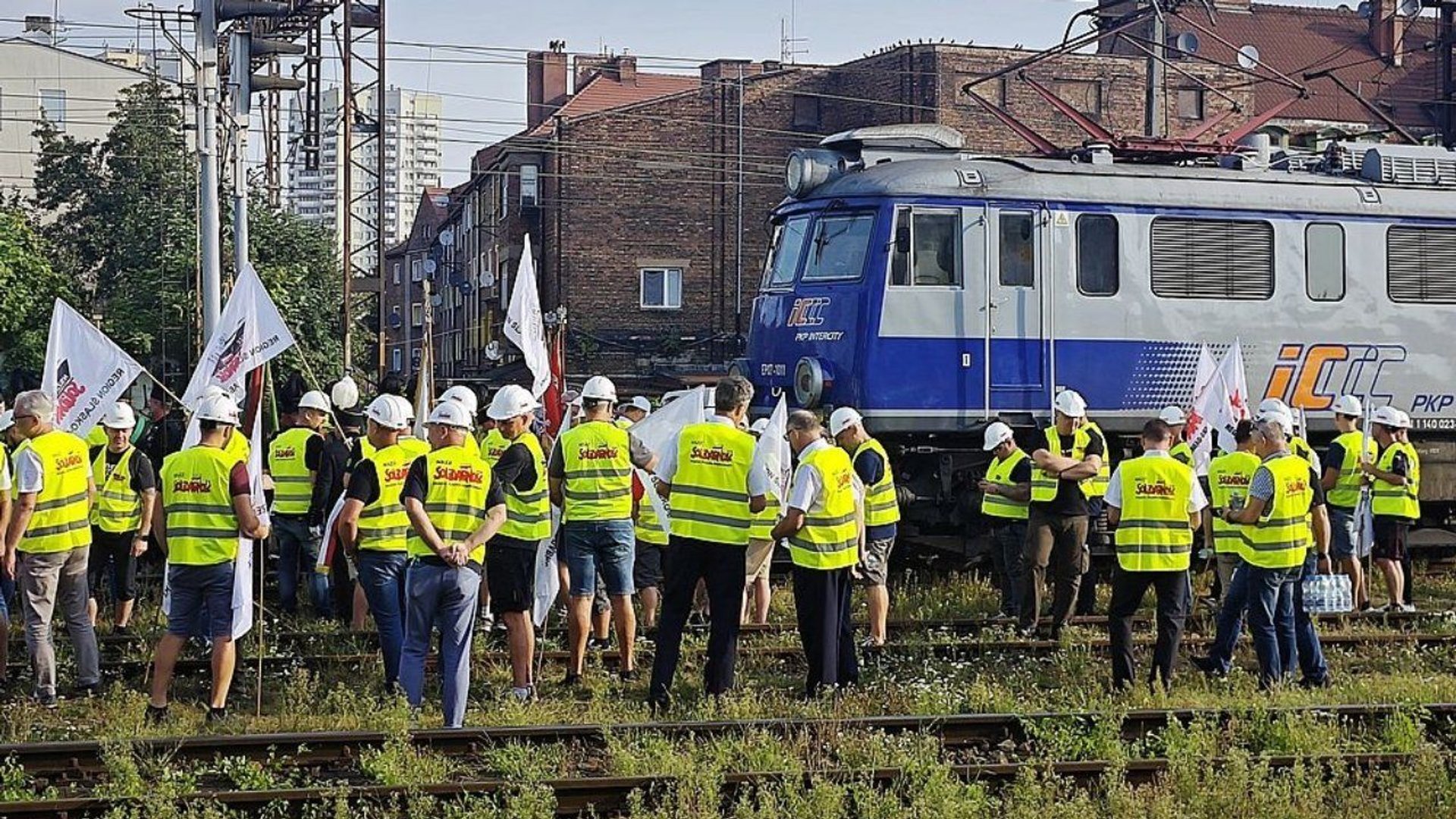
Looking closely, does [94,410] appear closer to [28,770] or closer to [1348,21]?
[28,770]

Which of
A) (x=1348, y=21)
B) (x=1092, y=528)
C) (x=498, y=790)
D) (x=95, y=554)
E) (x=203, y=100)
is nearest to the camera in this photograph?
(x=498, y=790)

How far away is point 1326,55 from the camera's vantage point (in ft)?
177

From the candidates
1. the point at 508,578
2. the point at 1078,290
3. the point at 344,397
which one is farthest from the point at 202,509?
the point at 1078,290

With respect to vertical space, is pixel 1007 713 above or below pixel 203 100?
below

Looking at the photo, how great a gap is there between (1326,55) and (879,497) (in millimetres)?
46894

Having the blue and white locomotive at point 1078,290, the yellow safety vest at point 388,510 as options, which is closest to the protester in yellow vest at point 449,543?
the yellow safety vest at point 388,510

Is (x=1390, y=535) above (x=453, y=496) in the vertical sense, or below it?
below

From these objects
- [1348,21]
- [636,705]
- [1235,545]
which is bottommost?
Result: [636,705]

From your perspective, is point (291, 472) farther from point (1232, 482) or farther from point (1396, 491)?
point (1396, 491)

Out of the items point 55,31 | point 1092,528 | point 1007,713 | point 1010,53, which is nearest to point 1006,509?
point 1092,528

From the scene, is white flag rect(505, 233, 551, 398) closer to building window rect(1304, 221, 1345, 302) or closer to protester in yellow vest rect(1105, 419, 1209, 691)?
protester in yellow vest rect(1105, 419, 1209, 691)

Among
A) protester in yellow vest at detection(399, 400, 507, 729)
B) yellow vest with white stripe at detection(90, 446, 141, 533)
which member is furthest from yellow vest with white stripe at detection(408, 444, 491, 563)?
yellow vest with white stripe at detection(90, 446, 141, 533)

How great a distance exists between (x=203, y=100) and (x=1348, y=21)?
47.4m

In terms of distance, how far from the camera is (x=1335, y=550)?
1387cm
